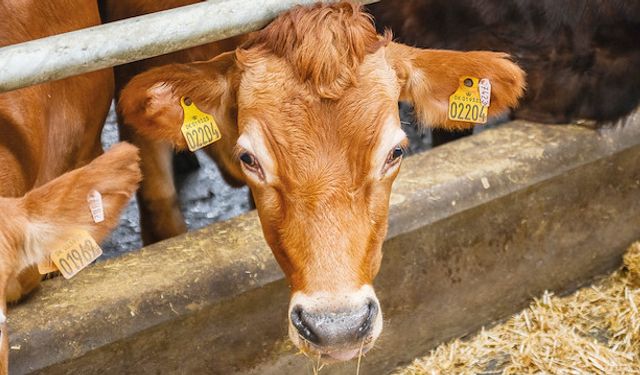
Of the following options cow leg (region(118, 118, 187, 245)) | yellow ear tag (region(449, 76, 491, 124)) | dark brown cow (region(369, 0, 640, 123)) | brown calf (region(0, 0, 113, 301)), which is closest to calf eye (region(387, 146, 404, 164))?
yellow ear tag (region(449, 76, 491, 124))

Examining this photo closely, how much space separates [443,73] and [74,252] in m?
1.44

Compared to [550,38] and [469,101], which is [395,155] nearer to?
[469,101]

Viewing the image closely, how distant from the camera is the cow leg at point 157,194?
173 inches

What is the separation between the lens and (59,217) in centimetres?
247

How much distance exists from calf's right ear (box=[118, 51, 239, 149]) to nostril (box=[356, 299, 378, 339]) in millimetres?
876

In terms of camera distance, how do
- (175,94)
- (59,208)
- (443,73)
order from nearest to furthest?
(59,208)
(175,94)
(443,73)

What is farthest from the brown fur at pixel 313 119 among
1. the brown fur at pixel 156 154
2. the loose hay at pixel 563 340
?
the loose hay at pixel 563 340

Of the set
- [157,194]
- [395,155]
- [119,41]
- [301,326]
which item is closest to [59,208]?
[119,41]

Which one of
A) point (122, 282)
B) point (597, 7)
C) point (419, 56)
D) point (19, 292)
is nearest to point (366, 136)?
point (419, 56)

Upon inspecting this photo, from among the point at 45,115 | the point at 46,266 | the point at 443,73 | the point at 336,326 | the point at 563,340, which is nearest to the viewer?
the point at 46,266

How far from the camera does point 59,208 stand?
245 cm

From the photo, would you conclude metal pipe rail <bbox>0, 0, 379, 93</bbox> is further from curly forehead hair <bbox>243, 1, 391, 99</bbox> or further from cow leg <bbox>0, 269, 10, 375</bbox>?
cow leg <bbox>0, 269, 10, 375</bbox>

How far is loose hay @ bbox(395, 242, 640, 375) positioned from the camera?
13.0ft

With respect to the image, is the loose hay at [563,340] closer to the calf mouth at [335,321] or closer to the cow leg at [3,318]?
the calf mouth at [335,321]
